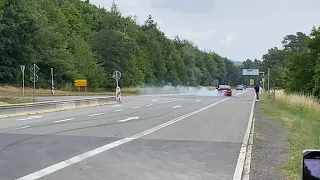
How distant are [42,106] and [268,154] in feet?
59.7

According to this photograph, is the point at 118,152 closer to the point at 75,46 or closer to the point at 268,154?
the point at 268,154

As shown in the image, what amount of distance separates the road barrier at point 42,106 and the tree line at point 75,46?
32.6 meters

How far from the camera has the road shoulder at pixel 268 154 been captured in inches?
356

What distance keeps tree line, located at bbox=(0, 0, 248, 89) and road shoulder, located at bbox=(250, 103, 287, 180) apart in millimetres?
52811

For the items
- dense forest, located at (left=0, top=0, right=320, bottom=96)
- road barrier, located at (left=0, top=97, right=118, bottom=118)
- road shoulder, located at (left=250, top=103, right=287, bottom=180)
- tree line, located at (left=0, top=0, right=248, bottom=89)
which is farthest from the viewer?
tree line, located at (left=0, top=0, right=248, bottom=89)

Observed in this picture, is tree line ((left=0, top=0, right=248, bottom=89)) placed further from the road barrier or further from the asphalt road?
the asphalt road

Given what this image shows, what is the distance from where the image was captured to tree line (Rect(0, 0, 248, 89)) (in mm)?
68438

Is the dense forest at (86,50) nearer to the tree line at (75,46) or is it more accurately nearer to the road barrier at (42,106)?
the tree line at (75,46)

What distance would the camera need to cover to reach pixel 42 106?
1090 inches

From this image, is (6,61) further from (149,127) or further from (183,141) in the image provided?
(183,141)

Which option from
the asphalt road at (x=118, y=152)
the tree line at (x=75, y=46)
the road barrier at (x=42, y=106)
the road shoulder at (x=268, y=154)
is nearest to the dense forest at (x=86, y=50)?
the tree line at (x=75, y=46)

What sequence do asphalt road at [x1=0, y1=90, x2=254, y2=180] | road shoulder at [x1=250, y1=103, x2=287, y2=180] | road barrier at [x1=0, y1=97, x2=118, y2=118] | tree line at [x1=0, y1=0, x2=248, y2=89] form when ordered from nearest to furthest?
asphalt road at [x1=0, y1=90, x2=254, y2=180]
road shoulder at [x1=250, y1=103, x2=287, y2=180]
road barrier at [x1=0, y1=97, x2=118, y2=118]
tree line at [x1=0, y1=0, x2=248, y2=89]

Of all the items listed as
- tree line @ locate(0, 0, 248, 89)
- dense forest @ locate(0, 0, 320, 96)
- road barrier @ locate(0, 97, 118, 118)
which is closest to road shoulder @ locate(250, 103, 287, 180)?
road barrier @ locate(0, 97, 118, 118)

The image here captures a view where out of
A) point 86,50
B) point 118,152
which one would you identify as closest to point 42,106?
point 118,152
